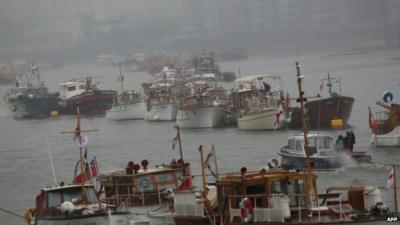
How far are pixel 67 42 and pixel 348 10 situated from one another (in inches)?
1250

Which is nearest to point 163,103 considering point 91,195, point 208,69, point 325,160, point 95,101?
point 95,101

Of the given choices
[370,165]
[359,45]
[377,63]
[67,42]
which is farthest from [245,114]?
[67,42]

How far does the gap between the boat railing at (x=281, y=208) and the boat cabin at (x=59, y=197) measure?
3.61 meters

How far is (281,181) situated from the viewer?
65.5 ft

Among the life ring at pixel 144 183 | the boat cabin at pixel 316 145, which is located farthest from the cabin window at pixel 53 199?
the boat cabin at pixel 316 145

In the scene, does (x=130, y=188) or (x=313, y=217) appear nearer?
(x=313, y=217)

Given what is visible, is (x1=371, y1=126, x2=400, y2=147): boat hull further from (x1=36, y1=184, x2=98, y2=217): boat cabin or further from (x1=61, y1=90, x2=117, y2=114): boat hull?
(x1=61, y1=90, x2=117, y2=114): boat hull

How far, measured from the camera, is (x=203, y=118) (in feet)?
150

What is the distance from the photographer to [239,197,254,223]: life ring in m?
19.8

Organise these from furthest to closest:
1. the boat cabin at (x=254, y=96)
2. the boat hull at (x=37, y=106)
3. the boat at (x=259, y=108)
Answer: the boat hull at (x=37, y=106), the boat cabin at (x=254, y=96), the boat at (x=259, y=108)

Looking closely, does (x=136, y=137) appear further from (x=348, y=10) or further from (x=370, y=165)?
(x=348, y=10)

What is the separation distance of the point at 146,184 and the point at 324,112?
61.2ft

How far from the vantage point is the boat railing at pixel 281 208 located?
19531 mm

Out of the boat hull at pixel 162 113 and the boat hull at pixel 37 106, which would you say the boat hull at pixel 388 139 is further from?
the boat hull at pixel 37 106
